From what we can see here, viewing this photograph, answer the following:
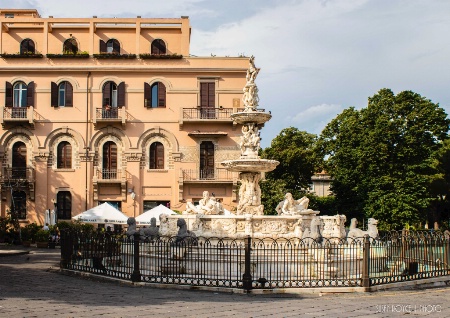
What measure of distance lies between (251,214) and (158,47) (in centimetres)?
2133

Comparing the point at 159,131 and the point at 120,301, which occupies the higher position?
the point at 159,131

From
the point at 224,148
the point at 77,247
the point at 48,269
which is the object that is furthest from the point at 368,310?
the point at 224,148

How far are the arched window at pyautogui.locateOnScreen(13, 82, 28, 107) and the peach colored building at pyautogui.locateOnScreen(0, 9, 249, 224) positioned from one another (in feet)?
0.20

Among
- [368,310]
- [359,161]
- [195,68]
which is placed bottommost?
[368,310]

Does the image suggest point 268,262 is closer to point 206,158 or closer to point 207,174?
point 207,174

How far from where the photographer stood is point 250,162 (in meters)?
21.9

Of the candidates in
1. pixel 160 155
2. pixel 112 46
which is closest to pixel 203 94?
pixel 160 155

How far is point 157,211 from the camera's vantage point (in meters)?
29.5

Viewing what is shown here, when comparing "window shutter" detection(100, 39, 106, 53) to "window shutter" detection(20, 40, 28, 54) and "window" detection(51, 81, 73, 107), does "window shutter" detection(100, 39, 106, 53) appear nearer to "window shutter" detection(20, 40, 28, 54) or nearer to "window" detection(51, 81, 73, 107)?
"window" detection(51, 81, 73, 107)

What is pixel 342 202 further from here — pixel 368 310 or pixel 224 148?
pixel 368 310

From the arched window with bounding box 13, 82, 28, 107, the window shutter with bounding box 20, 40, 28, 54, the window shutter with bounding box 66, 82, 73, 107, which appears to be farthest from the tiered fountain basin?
the window shutter with bounding box 20, 40, 28, 54

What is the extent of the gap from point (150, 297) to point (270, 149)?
35223mm

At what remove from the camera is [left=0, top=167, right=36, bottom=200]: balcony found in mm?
36938

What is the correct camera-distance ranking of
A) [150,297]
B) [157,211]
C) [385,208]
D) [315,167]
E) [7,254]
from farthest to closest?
[315,167] → [385,208] → [157,211] → [7,254] → [150,297]
